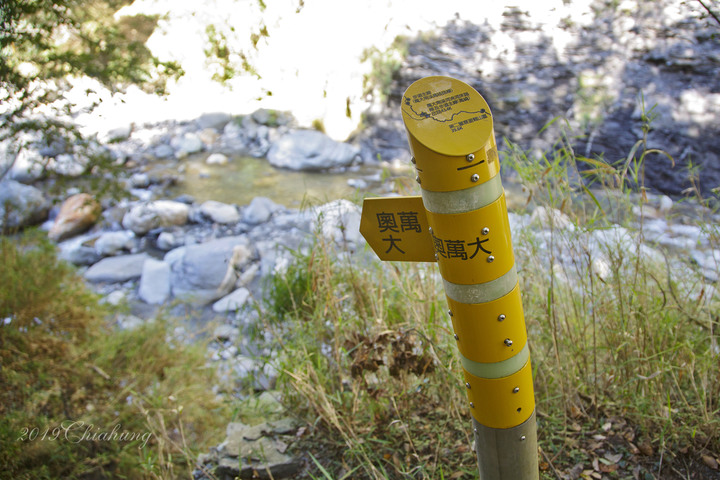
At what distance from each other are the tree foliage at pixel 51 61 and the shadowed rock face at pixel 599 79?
17.5ft

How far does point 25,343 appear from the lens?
9.25ft

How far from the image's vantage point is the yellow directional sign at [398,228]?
1157mm

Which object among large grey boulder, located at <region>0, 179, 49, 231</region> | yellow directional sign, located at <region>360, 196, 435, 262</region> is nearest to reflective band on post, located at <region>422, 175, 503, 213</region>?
yellow directional sign, located at <region>360, 196, 435, 262</region>

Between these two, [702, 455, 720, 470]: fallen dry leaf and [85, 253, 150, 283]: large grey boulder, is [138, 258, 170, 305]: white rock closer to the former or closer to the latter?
[85, 253, 150, 283]: large grey boulder

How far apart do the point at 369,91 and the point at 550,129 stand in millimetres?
3005

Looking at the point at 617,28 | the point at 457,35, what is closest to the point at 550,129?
the point at 617,28

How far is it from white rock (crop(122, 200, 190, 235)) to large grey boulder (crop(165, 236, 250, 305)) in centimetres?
111

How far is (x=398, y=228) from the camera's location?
1.19 meters

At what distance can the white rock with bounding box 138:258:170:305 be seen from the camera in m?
5.30

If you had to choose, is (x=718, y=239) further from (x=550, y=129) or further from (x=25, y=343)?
(x=550, y=129)

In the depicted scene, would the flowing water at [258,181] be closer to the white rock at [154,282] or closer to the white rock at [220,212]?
the white rock at [220,212]

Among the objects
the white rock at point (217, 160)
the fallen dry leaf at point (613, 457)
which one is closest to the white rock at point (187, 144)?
the white rock at point (217, 160)

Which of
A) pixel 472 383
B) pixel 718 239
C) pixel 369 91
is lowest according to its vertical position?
pixel 369 91

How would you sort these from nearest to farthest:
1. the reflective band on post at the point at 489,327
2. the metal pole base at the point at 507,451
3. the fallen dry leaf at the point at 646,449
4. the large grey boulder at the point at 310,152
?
the reflective band on post at the point at 489,327, the metal pole base at the point at 507,451, the fallen dry leaf at the point at 646,449, the large grey boulder at the point at 310,152
